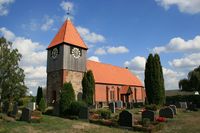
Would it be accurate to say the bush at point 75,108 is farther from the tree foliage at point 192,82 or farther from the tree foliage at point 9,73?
the tree foliage at point 192,82

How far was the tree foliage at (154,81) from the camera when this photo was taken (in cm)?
3038

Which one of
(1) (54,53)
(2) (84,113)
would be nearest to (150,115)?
(2) (84,113)

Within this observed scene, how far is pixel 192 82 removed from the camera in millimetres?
55219

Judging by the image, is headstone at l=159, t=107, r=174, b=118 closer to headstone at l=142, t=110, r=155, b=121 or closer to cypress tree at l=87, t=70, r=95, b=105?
headstone at l=142, t=110, r=155, b=121

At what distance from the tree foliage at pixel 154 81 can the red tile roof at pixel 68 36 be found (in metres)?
10.9

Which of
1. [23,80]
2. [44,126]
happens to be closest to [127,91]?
[23,80]

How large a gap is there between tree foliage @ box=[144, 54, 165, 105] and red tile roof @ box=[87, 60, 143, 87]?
9.43 metres

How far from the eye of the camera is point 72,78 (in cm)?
3331

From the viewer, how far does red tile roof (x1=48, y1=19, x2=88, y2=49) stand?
1337 inches

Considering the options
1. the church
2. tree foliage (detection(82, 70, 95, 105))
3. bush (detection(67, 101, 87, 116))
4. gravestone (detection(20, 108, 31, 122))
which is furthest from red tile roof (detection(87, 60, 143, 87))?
gravestone (detection(20, 108, 31, 122))

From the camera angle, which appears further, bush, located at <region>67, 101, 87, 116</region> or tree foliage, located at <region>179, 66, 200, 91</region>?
tree foliage, located at <region>179, 66, 200, 91</region>

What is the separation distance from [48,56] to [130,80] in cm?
1914

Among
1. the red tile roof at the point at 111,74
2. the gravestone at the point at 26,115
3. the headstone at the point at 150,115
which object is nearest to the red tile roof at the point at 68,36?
the red tile roof at the point at 111,74

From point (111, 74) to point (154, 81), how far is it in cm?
1325
